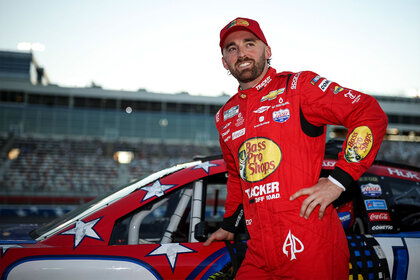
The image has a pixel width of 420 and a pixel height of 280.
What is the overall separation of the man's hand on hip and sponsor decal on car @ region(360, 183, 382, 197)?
95cm

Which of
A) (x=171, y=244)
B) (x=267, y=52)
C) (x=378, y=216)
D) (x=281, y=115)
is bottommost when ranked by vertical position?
(x=171, y=244)

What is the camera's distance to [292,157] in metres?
1.53

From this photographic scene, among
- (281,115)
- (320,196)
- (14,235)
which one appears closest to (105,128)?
(14,235)

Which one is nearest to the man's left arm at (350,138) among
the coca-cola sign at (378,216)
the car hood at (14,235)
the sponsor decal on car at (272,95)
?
the sponsor decal on car at (272,95)

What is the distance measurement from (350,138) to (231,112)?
73 cm

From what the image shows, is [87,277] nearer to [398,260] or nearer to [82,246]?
[82,246]

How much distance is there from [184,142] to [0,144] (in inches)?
554

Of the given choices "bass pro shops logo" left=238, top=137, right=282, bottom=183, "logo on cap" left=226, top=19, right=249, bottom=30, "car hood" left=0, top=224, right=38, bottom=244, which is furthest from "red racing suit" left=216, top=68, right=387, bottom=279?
"car hood" left=0, top=224, right=38, bottom=244

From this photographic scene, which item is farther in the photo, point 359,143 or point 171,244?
point 171,244

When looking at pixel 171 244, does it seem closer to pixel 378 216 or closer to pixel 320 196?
pixel 320 196

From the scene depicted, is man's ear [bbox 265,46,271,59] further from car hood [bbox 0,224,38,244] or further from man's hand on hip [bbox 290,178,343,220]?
car hood [bbox 0,224,38,244]

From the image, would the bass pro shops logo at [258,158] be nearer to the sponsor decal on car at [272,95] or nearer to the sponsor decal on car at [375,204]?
the sponsor decal on car at [272,95]

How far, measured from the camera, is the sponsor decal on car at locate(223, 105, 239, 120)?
1.89m

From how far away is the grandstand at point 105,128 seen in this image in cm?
2305
